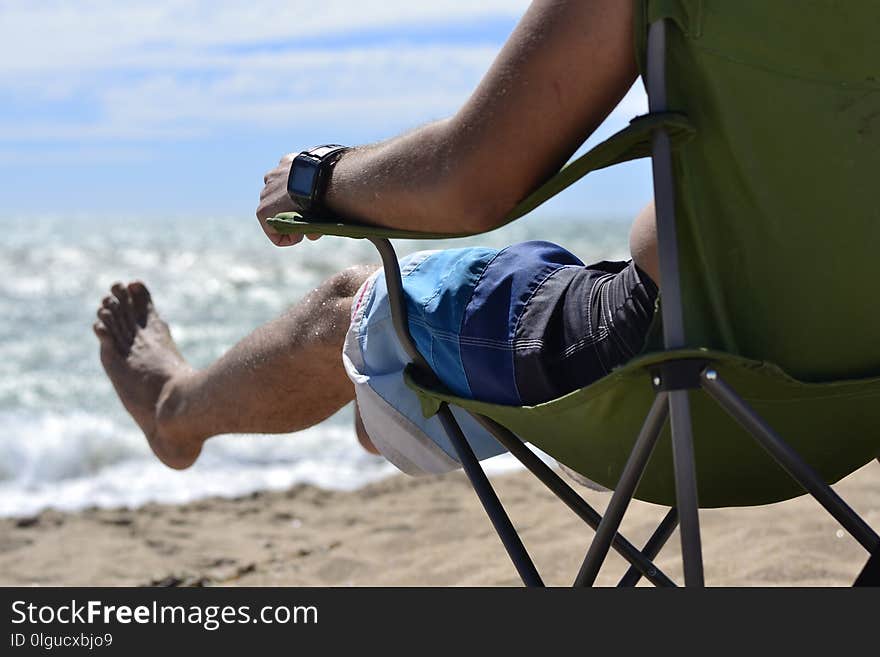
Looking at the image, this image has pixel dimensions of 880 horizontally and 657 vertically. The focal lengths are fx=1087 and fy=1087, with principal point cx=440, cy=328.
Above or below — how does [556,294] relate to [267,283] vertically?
below

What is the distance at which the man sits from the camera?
4.40 ft

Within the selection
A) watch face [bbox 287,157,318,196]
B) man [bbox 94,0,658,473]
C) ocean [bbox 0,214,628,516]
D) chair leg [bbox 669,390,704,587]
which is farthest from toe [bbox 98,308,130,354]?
ocean [bbox 0,214,628,516]

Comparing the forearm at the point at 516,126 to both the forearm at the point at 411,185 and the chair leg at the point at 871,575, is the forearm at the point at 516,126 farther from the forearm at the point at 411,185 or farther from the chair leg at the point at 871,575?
the chair leg at the point at 871,575

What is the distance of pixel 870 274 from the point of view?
1.44 meters

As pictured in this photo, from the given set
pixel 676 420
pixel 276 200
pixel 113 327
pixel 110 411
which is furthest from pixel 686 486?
pixel 110 411

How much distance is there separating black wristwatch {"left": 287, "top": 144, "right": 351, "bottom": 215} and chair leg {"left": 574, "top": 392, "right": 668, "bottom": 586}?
62cm

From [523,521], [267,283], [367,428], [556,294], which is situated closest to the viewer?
[556,294]

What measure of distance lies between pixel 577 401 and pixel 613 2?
1.79ft

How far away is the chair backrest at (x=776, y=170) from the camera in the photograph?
1.31 meters

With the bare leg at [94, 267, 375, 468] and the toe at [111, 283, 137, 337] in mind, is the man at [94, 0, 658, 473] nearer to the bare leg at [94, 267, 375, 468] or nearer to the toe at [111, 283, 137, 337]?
the bare leg at [94, 267, 375, 468]

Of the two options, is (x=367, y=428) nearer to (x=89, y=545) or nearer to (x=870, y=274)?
(x=870, y=274)

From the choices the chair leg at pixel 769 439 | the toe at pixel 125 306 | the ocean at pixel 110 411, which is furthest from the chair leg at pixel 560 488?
the ocean at pixel 110 411

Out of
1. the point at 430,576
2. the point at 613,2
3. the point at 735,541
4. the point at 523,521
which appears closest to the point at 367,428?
the point at 613,2

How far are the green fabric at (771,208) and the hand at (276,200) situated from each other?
1.00ft
